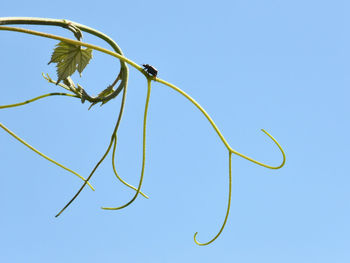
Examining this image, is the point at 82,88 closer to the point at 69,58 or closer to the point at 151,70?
the point at 69,58

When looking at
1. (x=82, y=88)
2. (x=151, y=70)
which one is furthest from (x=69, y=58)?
(x=151, y=70)

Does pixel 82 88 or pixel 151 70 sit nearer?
pixel 151 70

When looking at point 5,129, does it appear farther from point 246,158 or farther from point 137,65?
point 246,158

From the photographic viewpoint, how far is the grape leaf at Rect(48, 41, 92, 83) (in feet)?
2.55

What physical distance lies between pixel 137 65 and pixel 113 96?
15 centimetres

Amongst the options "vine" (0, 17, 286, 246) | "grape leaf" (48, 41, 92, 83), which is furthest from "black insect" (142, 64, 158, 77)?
"grape leaf" (48, 41, 92, 83)

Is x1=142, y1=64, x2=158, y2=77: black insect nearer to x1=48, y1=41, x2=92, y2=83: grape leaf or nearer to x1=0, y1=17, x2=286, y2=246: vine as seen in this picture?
x1=0, y1=17, x2=286, y2=246: vine

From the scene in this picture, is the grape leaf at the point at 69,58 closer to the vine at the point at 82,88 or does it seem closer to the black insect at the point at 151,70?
the vine at the point at 82,88

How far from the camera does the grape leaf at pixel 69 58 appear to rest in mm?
777

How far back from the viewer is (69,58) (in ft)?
2.57

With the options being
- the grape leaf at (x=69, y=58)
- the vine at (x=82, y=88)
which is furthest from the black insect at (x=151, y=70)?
the grape leaf at (x=69, y=58)

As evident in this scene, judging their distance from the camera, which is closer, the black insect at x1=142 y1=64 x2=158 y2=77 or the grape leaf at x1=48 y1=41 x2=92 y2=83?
the black insect at x1=142 y1=64 x2=158 y2=77

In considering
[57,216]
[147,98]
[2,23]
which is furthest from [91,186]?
[2,23]

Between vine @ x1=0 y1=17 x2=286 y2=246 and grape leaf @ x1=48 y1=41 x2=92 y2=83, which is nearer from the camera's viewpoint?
vine @ x1=0 y1=17 x2=286 y2=246
